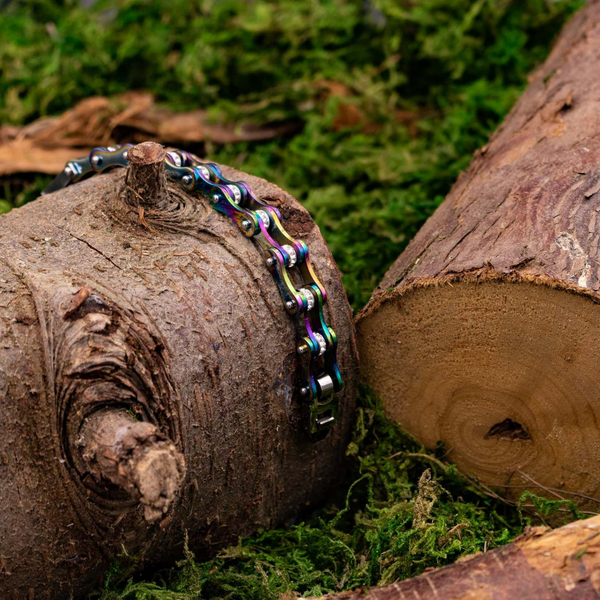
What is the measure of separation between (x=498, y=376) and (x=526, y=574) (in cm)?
55

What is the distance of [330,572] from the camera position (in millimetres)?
1888

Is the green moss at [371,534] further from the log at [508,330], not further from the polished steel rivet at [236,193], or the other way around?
the polished steel rivet at [236,193]

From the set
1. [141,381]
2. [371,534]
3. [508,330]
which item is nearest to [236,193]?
[141,381]

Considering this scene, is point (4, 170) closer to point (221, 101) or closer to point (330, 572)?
point (221, 101)

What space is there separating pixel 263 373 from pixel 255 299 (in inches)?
6.2

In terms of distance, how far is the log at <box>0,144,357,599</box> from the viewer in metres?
1.54

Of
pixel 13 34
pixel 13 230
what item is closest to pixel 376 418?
pixel 13 230

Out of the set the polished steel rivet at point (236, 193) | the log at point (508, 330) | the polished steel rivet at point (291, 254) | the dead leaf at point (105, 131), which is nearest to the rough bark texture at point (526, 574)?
the log at point (508, 330)

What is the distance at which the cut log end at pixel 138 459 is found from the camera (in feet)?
4.54

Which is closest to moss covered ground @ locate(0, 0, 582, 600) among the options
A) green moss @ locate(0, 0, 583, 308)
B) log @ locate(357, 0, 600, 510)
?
green moss @ locate(0, 0, 583, 308)

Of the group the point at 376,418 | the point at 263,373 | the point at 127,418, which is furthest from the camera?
the point at 376,418

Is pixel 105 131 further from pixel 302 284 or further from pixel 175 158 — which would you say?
pixel 302 284

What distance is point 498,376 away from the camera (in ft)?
6.19

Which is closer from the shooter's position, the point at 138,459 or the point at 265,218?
the point at 138,459
